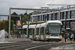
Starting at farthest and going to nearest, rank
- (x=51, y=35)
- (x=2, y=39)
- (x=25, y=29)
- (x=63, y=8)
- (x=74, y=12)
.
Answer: (x=63, y=8) < (x=74, y=12) < (x=25, y=29) < (x=2, y=39) < (x=51, y=35)

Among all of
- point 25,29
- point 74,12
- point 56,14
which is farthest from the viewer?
point 56,14

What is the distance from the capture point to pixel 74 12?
73.8 metres

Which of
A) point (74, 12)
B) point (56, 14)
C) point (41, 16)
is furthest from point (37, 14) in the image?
point (74, 12)

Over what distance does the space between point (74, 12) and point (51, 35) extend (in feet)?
143

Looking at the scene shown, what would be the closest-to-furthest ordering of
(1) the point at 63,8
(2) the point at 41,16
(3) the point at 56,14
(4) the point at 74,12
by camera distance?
(4) the point at 74,12 → (1) the point at 63,8 → (3) the point at 56,14 → (2) the point at 41,16

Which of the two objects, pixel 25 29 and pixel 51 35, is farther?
pixel 25 29

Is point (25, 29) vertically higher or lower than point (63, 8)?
lower

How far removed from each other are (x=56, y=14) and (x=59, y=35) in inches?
2210

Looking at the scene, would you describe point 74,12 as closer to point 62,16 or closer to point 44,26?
point 62,16

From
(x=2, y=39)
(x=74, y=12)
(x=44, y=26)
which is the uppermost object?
(x=74, y=12)

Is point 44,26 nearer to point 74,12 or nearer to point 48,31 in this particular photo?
point 48,31

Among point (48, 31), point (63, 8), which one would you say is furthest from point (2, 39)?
point (63, 8)

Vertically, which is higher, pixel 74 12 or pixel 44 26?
pixel 74 12

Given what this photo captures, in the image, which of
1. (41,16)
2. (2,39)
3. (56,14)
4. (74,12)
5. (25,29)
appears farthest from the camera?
(41,16)
